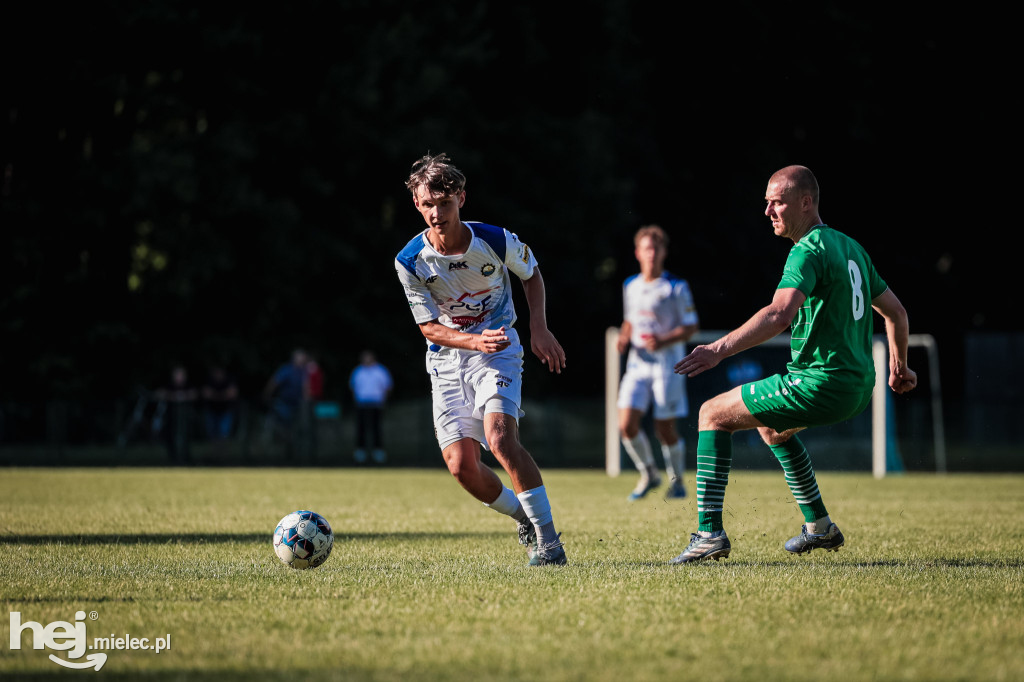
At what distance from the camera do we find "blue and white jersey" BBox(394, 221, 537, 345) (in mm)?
6949

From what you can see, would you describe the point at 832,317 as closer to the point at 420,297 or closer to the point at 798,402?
the point at 798,402

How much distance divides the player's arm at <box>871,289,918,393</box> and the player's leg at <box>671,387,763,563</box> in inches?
40.0

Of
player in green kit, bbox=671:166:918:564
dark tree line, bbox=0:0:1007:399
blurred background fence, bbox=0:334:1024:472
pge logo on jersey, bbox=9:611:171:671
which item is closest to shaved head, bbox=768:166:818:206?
player in green kit, bbox=671:166:918:564

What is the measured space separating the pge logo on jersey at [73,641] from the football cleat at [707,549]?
307 centimetres

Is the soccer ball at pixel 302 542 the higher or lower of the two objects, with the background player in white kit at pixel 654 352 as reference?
lower

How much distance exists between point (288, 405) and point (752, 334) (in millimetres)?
18694

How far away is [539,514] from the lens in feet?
22.5

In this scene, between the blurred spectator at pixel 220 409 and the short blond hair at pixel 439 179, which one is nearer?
the short blond hair at pixel 439 179

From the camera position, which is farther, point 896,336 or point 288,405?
point 288,405

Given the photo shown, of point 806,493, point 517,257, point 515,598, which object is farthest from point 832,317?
point 515,598

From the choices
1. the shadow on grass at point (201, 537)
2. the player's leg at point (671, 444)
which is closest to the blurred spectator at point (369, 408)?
the player's leg at point (671, 444)

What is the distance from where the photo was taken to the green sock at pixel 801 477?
24.0 ft

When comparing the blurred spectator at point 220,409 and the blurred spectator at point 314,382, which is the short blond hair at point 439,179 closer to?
the blurred spectator at point 220,409

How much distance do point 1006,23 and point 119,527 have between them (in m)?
32.2
